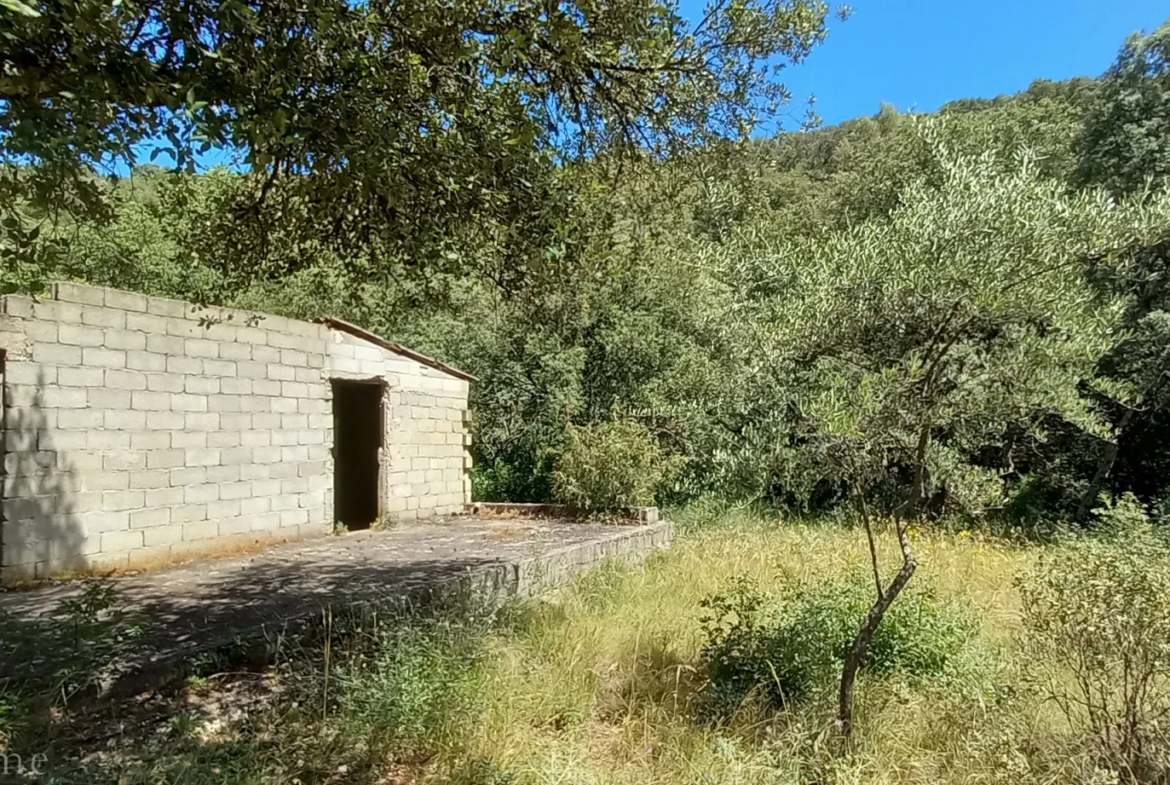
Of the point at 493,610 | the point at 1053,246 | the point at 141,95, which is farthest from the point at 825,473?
the point at 141,95

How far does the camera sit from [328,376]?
34.1ft

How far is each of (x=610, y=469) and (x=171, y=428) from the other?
6194 mm

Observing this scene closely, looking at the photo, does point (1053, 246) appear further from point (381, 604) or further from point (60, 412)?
point (60, 412)

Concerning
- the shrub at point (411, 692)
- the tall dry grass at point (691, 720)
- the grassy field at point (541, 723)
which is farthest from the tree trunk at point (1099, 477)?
the shrub at point (411, 692)

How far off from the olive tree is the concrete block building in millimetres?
4530

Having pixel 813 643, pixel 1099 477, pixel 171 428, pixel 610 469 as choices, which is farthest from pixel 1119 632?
pixel 1099 477

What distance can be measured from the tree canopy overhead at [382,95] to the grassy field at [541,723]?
2686 mm

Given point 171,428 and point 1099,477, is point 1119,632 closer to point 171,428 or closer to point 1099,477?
point 171,428

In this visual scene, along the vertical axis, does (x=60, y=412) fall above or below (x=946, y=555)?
above

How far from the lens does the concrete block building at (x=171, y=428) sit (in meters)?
6.81

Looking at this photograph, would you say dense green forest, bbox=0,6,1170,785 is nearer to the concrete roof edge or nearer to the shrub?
the shrub

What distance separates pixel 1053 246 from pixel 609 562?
604 cm

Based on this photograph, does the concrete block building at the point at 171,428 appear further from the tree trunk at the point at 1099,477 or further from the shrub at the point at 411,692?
the tree trunk at the point at 1099,477

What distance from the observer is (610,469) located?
11477 millimetres
